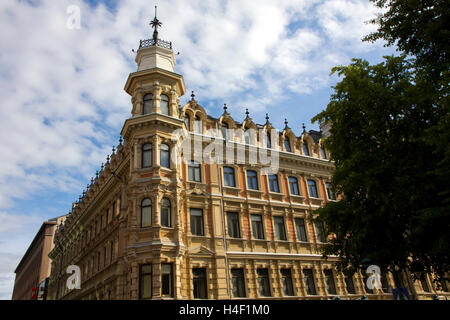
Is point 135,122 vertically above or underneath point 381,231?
above

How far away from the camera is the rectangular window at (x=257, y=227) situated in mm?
25039

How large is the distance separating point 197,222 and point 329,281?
11.1m

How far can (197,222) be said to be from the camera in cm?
2314

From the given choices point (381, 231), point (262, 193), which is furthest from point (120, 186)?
point (381, 231)

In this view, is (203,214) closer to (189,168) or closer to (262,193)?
(189,168)

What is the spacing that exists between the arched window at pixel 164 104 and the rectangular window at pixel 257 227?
9613mm

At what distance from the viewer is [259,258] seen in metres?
23.8

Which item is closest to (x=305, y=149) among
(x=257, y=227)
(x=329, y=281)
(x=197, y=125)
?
(x=257, y=227)

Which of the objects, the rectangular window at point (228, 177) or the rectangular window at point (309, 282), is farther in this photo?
the rectangular window at point (228, 177)

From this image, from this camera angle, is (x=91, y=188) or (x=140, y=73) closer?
(x=140, y=73)

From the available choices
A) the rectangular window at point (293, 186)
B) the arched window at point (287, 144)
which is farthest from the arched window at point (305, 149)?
the rectangular window at point (293, 186)

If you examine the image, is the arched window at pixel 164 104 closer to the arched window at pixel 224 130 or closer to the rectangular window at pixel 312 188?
the arched window at pixel 224 130
